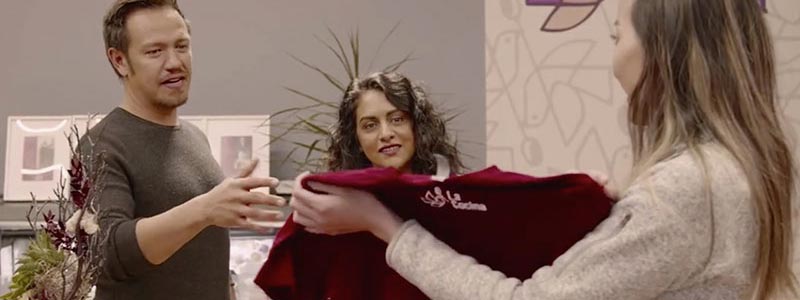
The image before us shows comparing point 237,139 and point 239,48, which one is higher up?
point 239,48

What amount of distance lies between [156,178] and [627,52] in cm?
112

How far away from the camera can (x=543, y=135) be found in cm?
292

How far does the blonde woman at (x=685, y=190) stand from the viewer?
3.57 ft

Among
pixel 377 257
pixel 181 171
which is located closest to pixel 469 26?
pixel 181 171

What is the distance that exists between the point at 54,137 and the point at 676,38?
2779 mm

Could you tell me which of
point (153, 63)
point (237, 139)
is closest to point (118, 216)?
point (153, 63)

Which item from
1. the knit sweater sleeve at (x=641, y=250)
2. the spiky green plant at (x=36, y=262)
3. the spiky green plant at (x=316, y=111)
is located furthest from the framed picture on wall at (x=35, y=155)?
the knit sweater sleeve at (x=641, y=250)

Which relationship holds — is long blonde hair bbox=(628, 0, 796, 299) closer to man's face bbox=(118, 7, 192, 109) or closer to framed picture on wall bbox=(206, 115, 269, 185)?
man's face bbox=(118, 7, 192, 109)

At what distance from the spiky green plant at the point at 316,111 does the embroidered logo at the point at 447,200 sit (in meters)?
2.20

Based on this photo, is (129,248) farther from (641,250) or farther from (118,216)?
(641,250)

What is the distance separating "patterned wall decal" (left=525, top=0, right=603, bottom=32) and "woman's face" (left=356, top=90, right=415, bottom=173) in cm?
79

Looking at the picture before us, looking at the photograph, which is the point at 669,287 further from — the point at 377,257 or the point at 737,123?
the point at 377,257

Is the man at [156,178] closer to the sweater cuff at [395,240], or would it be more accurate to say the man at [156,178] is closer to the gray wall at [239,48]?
the sweater cuff at [395,240]

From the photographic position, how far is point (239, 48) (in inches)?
148
